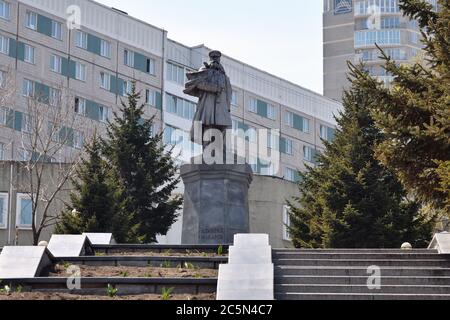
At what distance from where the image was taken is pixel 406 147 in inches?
829

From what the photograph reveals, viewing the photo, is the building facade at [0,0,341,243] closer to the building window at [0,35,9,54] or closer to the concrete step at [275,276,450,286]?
the building window at [0,35,9,54]

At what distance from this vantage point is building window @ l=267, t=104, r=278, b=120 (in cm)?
7250

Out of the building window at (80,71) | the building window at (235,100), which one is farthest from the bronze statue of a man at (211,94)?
the building window at (235,100)

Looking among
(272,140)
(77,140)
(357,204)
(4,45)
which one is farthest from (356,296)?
(272,140)

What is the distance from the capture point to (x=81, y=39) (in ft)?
205

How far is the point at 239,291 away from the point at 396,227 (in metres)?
14.3

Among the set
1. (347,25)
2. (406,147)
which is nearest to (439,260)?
(406,147)

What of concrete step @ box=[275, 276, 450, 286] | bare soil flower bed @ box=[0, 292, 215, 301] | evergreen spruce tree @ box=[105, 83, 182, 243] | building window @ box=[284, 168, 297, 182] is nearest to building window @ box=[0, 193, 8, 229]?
evergreen spruce tree @ box=[105, 83, 182, 243]

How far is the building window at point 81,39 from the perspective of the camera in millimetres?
62178

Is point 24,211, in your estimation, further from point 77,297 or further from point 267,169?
point 267,169

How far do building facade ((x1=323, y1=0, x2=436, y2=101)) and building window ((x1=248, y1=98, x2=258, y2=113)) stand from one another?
118ft

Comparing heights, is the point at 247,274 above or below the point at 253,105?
below

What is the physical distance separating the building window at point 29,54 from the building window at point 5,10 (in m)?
2.12

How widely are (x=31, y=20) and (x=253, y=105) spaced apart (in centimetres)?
1754
